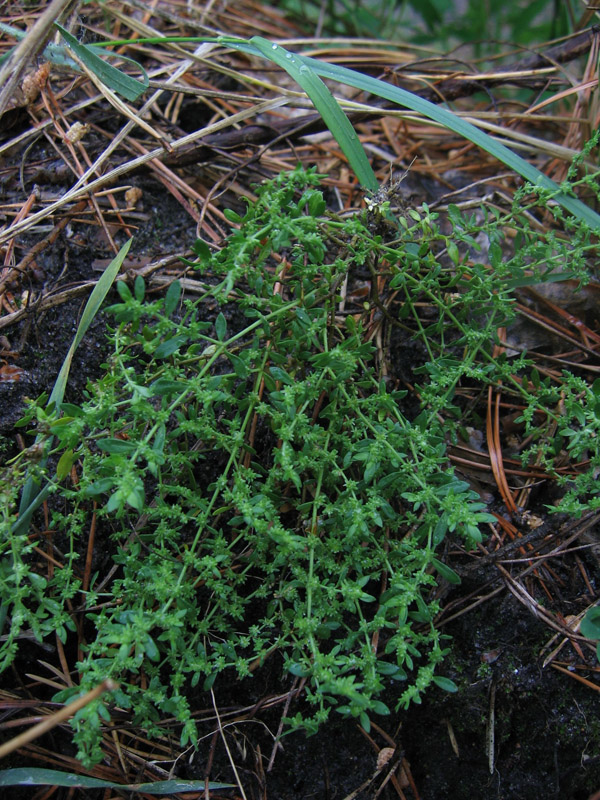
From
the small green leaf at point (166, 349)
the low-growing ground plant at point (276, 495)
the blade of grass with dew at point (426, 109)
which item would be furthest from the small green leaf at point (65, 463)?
the blade of grass with dew at point (426, 109)

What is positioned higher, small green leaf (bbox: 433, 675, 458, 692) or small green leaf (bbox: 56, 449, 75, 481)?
small green leaf (bbox: 56, 449, 75, 481)

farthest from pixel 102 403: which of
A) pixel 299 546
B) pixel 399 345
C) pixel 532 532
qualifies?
pixel 532 532

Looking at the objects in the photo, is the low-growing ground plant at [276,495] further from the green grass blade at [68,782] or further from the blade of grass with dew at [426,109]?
the blade of grass with dew at [426,109]

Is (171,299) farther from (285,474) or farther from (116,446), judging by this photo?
(285,474)

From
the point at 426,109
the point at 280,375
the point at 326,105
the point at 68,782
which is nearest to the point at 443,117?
the point at 426,109

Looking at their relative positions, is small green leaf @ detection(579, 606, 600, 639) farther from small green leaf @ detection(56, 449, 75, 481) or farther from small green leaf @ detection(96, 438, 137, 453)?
small green leaf @ detection(56, 449, 75, 481)

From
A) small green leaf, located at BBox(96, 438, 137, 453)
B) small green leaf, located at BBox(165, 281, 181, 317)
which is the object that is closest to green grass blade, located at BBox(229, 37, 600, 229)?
small green leaf, located at BBox(165, 281, 181, 317)
